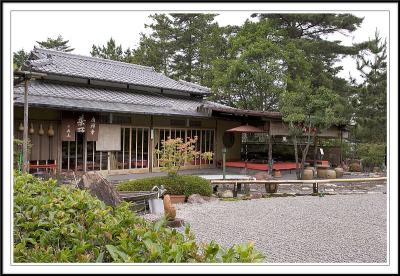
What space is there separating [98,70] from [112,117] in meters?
4.00

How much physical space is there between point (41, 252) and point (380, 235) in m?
5.47

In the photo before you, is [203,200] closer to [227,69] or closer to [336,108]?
[336,108]

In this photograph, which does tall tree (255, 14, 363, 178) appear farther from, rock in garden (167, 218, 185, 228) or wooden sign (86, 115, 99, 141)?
rock in garden (167, 218, 185, 228)

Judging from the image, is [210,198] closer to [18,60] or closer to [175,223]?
[175,223]

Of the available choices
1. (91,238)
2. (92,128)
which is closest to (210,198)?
(92,128)

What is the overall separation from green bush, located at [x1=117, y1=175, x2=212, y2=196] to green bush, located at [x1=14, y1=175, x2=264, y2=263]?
5.25m

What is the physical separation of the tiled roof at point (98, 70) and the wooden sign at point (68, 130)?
7.66 feet

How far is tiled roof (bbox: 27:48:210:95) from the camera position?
13.9 meters

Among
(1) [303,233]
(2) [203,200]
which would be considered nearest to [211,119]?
(2) [203,200]

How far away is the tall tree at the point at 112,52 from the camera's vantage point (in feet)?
92.4

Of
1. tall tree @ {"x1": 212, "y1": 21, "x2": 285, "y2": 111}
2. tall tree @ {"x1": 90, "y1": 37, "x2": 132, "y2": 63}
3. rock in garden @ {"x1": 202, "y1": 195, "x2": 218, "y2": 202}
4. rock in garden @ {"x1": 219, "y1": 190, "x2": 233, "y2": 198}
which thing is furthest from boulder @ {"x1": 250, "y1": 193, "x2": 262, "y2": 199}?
tall tree @ {"x1": 90, "y1": 37, "x2": 132, "y2": 63}

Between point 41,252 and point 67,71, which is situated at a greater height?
point 67,71

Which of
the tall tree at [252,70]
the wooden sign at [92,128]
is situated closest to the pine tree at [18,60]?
the wooden sign at [92,128]

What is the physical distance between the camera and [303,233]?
5992 millimetres
